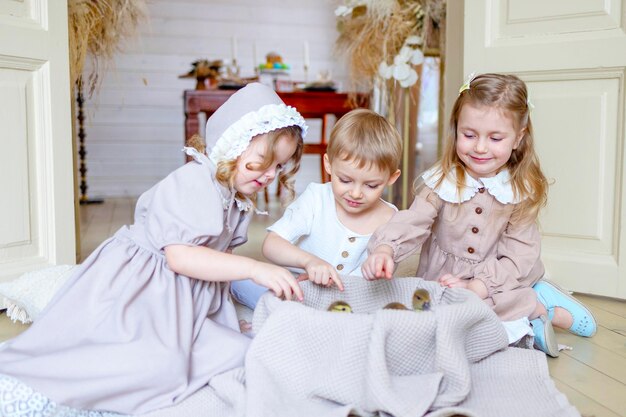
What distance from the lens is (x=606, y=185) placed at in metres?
2.19

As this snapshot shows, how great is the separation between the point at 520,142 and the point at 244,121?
0.80 metres

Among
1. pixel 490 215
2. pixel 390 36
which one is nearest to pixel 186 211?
pixel 490 215

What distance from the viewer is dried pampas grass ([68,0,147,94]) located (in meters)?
2.46

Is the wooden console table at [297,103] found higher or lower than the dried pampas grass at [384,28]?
lower

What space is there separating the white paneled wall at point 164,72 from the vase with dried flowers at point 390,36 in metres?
2.09

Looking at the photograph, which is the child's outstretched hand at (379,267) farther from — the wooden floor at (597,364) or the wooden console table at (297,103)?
the wooden console table at (297,103)

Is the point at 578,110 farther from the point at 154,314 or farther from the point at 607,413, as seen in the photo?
the point at 154,314

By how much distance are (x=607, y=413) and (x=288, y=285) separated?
2.14ft

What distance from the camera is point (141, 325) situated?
1346 mm

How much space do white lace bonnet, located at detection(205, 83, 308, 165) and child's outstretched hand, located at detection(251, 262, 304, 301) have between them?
28 cm

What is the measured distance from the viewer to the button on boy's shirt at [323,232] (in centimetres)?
184

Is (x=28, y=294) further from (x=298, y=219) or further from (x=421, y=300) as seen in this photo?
(x=421, y=300)

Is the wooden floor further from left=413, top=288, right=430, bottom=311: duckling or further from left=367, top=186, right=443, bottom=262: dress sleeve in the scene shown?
left=367, top=186, right=443, bottom=262: dress sleeve

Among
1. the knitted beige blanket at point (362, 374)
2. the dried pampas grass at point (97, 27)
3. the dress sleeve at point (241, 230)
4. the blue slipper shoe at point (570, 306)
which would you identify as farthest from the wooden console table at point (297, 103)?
the knitted beige blanket at point (362, 374)
